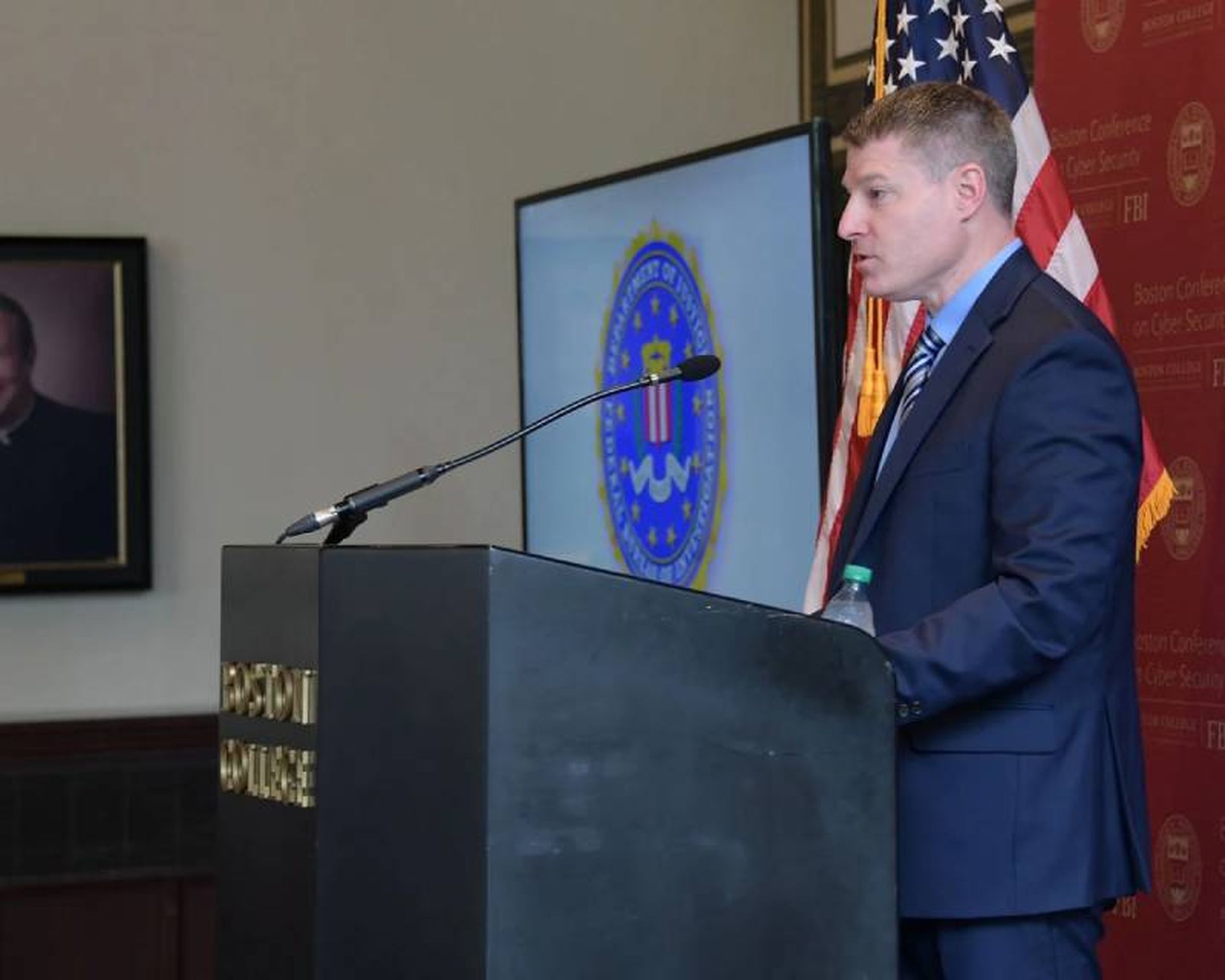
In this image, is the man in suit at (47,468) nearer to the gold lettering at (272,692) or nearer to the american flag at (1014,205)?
the american flag at (1014,205)

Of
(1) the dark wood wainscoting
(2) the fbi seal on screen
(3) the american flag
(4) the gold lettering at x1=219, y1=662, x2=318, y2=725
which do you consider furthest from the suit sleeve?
(1) the dark wood wainscoting

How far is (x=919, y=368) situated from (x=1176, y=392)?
1.70 m

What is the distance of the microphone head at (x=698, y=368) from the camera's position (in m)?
2.67

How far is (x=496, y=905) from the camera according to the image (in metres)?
1.95

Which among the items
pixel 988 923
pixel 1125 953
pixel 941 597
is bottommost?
pixel 1125 953

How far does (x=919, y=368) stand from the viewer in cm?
260

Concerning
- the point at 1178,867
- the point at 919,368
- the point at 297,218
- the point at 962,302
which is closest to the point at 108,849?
the point at 297,218

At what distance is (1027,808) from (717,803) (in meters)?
0.47

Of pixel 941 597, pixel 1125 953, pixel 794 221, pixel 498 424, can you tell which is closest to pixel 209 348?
pixel 498 424

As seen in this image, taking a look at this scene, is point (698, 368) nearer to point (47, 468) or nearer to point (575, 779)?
point (575, 779)

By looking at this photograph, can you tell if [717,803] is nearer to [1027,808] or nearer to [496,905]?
[496,905]

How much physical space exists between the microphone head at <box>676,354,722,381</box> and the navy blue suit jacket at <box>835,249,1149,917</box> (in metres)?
0.33

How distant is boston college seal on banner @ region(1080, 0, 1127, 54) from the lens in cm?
433

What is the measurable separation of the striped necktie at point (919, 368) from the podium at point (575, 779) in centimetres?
54
